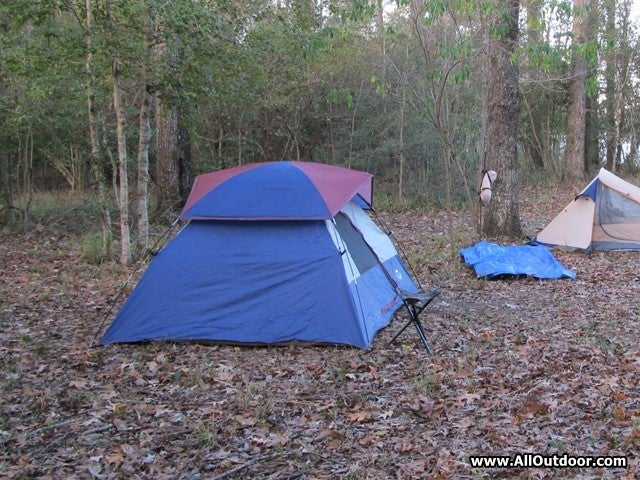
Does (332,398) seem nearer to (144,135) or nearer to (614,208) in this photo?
(144,135)

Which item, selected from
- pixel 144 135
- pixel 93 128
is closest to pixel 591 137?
pixel 144 135

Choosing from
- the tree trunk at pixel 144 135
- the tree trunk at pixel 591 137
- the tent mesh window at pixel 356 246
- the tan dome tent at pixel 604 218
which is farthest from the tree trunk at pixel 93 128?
the tree trunk at pixel 591 137

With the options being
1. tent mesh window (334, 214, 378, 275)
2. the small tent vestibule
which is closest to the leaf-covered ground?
the small tent vestibule

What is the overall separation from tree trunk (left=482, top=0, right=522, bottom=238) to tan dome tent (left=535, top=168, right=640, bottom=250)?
1.02m

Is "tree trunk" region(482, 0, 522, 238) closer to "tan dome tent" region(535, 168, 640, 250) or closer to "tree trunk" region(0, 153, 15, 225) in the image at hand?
"tan dome tent" region(535, 168, 640, 250)

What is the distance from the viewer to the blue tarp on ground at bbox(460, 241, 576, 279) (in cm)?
888

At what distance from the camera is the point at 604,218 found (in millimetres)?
10828

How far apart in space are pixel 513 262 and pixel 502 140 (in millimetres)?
2953

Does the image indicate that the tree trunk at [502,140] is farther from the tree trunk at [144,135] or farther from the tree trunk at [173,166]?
the tree trunk at [173,166]

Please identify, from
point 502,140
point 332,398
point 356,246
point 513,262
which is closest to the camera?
point 332,398

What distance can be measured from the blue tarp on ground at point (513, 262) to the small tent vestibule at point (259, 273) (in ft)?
10.0

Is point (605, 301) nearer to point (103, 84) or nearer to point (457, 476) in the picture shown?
point (457, 476)

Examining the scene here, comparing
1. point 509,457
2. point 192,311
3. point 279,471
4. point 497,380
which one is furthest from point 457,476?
point 192,311

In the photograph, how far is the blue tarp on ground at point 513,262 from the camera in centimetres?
888
